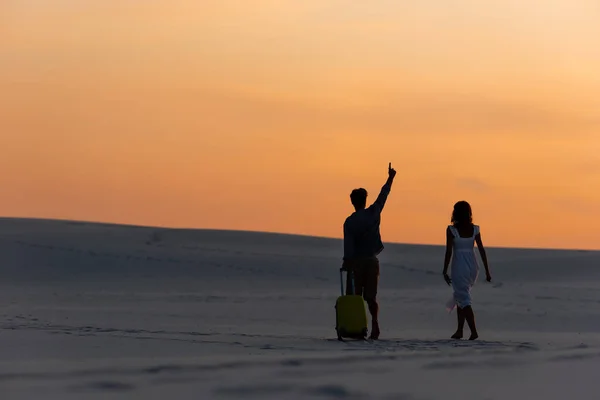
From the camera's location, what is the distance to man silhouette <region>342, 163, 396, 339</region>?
10703 millimetres

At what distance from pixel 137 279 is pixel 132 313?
8.22 m

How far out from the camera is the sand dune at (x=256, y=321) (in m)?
6.38

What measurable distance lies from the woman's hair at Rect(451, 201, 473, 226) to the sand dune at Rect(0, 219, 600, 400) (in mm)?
1165

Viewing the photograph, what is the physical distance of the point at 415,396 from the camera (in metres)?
6.06

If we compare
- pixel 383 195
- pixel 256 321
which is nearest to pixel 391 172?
pixel 383 195

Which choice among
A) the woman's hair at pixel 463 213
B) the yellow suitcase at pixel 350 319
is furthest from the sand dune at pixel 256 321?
the woman's hair at pixel 463 213

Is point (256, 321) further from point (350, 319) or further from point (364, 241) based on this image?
point (350, 319)

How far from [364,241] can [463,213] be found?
38.3 inches

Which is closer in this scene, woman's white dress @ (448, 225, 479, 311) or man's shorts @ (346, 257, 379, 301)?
man's shorts @ (346, 257, 379, 301)

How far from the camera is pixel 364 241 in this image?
10781mm

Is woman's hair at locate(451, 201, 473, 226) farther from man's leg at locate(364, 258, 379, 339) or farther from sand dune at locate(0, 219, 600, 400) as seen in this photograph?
sand dune at locate(0, 219, 600, 400)

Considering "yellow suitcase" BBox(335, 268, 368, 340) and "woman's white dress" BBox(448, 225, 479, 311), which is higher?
"woman's white dress" BBox(448, 225, 479, 311)

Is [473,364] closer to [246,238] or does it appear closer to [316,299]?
[316,299]

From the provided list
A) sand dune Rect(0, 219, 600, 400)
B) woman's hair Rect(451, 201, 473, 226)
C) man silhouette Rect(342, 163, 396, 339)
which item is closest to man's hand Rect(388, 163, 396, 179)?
man silhouette Rect(342, 163, 396, 339)
